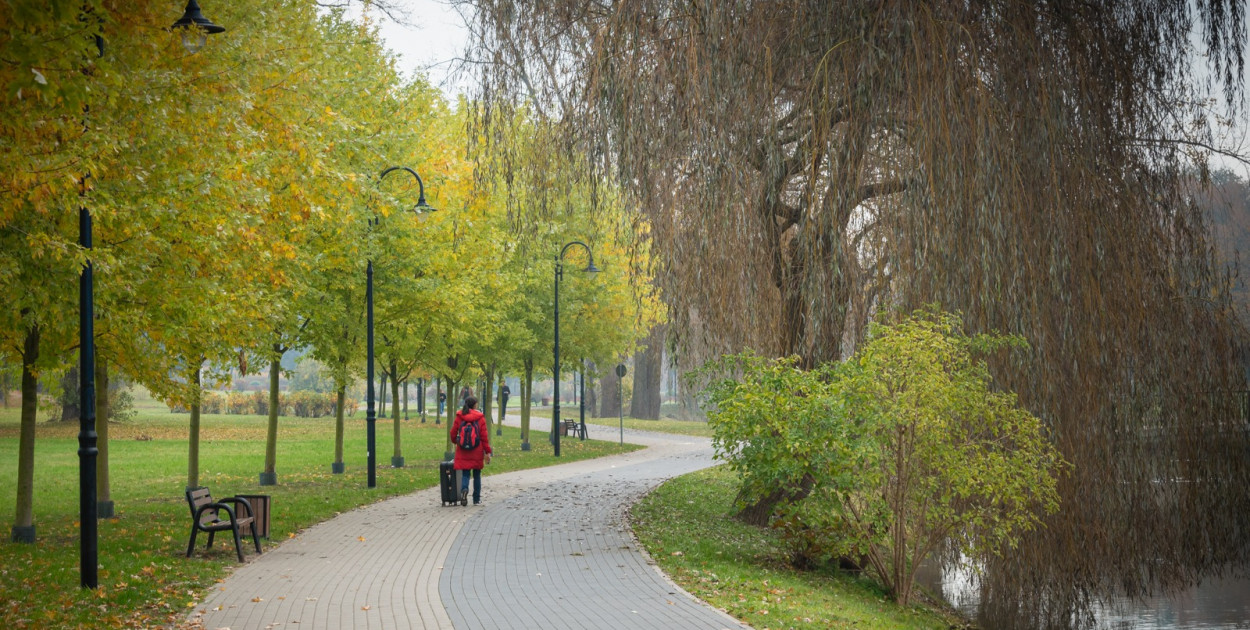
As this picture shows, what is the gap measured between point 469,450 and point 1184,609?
1110cm

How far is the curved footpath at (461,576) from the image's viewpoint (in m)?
8.80

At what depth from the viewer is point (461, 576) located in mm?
10930

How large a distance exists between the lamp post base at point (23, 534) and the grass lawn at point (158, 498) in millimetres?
116

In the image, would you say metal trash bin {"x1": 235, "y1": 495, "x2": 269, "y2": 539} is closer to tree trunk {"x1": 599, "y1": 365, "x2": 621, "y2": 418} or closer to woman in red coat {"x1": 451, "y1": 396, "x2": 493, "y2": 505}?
woman in red coat {"x1": 451, "y1": 396, "x2": 493, "y2": 505}

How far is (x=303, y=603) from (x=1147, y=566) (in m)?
9.03

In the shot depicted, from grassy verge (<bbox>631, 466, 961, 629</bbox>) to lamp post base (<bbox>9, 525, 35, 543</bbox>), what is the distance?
26.2ft

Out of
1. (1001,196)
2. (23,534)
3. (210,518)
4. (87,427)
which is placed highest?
(1001,196)

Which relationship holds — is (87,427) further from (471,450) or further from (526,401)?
(526,401)

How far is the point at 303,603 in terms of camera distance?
9.43 meters

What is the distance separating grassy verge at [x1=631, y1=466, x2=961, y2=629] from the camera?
9547 millimetres

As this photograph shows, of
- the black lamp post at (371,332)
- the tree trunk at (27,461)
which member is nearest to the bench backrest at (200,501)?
the tree trunk at (27,461)

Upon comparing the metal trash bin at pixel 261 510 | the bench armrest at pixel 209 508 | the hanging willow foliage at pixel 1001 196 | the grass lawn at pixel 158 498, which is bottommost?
the grass lawn at pixel 158 498

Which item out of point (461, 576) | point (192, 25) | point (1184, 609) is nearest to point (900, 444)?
point (461, 576)

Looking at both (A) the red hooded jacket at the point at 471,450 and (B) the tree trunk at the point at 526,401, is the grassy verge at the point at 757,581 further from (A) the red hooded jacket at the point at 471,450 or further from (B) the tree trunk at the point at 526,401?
(B) the tree trunk at the point at 526,401
